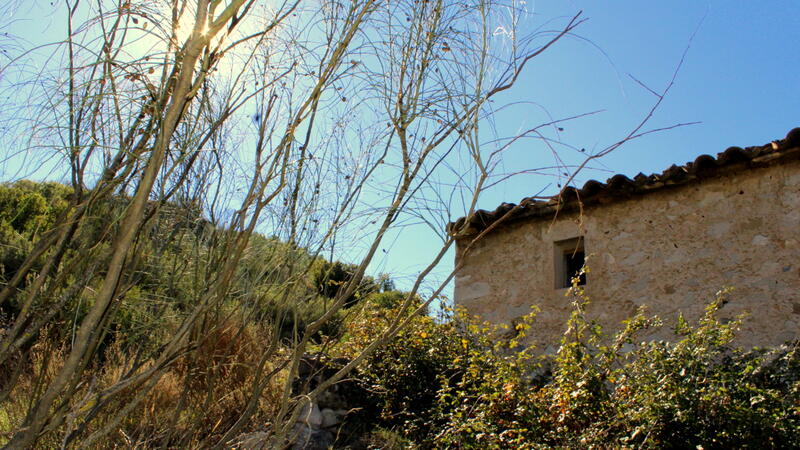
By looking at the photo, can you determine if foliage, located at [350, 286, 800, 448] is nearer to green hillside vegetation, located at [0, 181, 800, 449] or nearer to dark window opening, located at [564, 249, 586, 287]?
green hillside vegetation, located at [0, 181, 800, 449]

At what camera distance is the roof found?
4867 millimetres

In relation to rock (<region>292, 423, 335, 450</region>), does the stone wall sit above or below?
above

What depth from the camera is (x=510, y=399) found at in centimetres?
474

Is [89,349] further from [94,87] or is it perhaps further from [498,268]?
[498,268]

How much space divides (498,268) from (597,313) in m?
1.16

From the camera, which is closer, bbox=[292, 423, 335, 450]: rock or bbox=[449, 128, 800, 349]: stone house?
bbox=[449, 128, 800, 349]: stone house

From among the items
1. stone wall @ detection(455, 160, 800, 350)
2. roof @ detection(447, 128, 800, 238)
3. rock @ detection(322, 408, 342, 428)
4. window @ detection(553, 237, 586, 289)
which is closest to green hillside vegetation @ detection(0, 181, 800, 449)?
rock @ detection(322, 408, 342, 428)

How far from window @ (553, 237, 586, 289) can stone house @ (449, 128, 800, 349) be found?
1cm

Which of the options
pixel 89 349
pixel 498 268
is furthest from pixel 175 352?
pixel 498 268

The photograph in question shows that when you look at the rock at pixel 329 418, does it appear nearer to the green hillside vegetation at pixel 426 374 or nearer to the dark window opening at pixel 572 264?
the green hillside vegetation at pixel 426 374

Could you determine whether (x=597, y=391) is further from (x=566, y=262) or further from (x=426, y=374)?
(x=566, y=262)

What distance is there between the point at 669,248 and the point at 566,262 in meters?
1.07

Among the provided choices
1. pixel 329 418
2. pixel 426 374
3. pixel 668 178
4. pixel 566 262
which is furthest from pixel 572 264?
pixel 329 418

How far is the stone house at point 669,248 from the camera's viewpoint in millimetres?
4773
